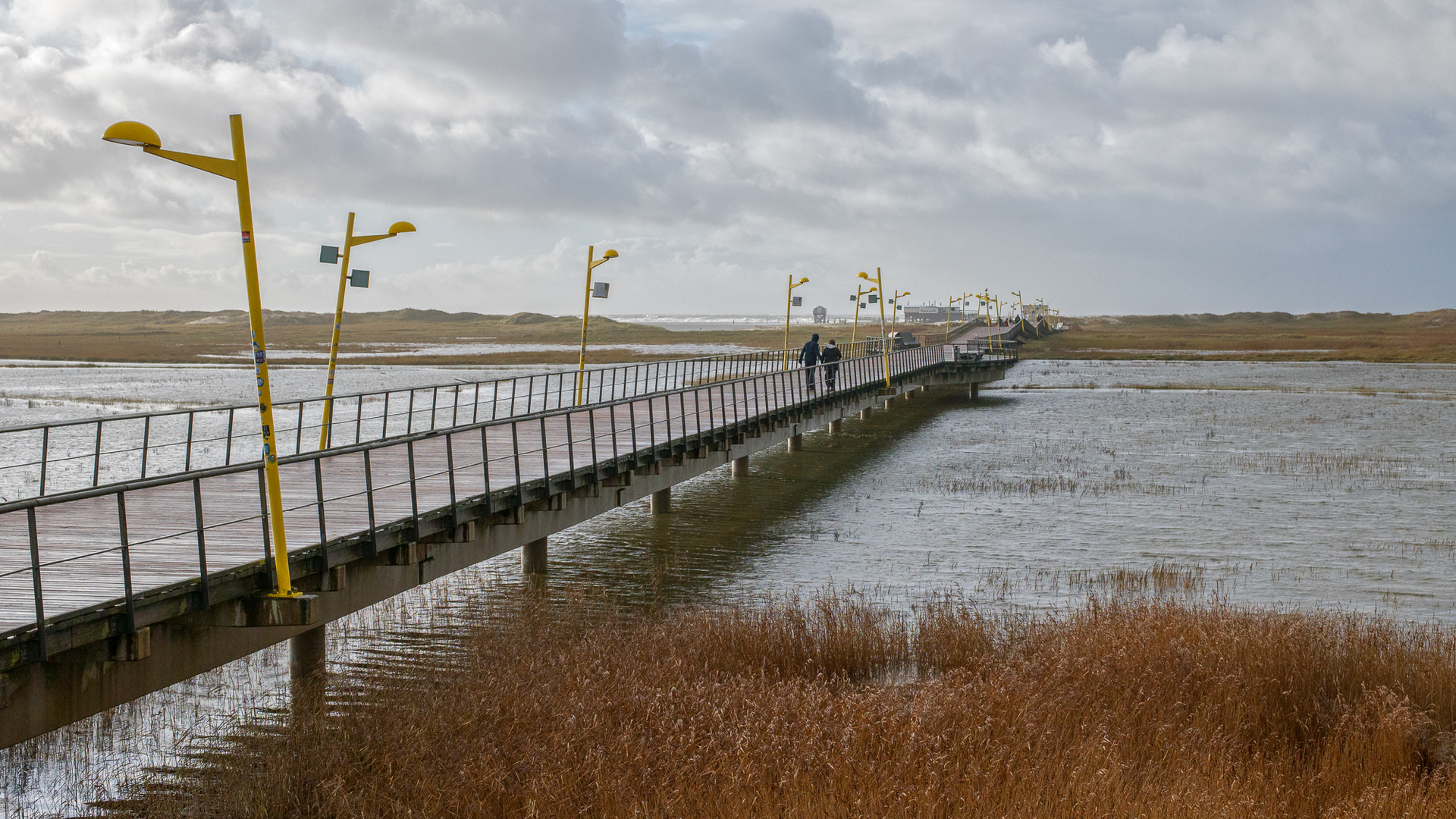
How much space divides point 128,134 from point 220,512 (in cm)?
489

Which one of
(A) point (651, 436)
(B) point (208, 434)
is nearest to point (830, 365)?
(A) point (651, 436)

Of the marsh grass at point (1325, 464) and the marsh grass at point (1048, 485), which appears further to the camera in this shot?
the marsh grass at point (1325, 464)

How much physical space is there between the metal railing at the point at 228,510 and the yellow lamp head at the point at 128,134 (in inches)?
101

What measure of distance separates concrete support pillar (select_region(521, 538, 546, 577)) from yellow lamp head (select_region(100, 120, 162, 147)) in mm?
10115

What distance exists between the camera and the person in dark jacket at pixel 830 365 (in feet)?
113

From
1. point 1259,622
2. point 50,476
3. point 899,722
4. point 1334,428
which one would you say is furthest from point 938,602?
point 1334,428

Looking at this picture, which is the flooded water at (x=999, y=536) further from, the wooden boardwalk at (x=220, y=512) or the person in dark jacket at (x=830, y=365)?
the person in dark jacket at (x=830, y=365)

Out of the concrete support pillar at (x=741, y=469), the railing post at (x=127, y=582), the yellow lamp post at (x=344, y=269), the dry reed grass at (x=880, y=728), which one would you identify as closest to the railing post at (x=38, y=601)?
the railing post at (x=127, y=582)

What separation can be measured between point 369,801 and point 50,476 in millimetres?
18249

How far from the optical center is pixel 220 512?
40.4 feet

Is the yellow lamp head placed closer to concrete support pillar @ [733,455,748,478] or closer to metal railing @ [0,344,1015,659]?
metal railing @ [0,344,1015,659]

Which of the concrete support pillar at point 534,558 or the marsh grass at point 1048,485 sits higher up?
the concrete support pillar at point 534,558

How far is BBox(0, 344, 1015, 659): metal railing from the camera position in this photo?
8.56m

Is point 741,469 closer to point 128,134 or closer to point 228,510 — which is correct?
point 228,510
